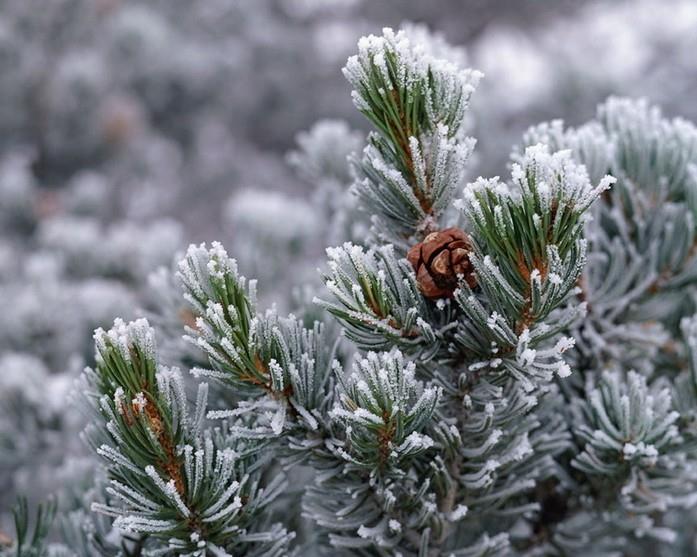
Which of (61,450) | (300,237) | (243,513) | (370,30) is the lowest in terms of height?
(243,513)

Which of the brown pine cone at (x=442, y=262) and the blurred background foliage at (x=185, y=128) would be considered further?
the blurred background foliage at (x=185, y=128)

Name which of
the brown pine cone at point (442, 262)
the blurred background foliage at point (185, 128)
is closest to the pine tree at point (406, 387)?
the brown pine cone at point (442, 262)

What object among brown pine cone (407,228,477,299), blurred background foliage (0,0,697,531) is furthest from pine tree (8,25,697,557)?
blurred background foliage (0,0,697,531)

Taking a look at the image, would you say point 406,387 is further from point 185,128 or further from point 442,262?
point 185,128

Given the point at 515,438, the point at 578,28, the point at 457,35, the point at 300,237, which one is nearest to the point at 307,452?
the point at 515,438

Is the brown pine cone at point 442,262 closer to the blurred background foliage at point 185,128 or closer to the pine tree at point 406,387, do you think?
the pine tree at point 406,387

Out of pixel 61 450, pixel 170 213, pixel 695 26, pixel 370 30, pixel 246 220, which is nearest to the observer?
pixel 61 450

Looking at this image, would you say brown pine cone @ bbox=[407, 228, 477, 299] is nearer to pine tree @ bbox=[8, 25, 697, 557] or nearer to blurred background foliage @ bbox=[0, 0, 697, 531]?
pine tree @ bbox=[8, 25, 697, 557]

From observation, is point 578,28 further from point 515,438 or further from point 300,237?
point 515,438
